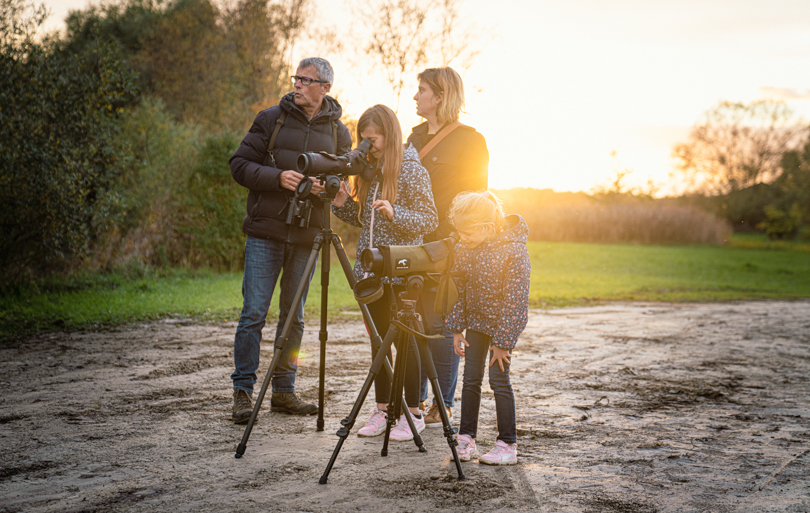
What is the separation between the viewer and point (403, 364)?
3.31 meters

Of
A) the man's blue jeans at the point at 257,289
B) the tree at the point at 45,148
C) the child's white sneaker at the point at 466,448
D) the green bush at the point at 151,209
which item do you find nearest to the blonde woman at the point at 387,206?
the child's white sneaker at the point at 466,448

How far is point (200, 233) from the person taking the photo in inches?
580

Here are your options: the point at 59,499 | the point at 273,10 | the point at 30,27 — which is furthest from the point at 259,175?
the point at 273,10

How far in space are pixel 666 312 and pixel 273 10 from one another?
674 inches

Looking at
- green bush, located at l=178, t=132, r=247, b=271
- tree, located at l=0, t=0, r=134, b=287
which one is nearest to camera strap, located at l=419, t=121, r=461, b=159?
tree, located at l=0, t=0, r=134, b=287

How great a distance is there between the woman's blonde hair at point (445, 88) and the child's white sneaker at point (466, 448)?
6.72ft

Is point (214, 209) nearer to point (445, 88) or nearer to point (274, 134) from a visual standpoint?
point (274, 134)

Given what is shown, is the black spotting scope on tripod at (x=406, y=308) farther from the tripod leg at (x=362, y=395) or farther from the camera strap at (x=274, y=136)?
the camera strap at (x=274, y=136)

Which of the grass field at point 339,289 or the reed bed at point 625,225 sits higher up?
the reed bed at point 625,225

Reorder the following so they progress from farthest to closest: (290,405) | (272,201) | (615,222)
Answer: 1. (615,222)
2. (290,405)
3. (272,201)

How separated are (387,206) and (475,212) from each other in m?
0.50

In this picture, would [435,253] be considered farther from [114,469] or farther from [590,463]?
[114,469]

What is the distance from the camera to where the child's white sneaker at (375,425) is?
157 inches

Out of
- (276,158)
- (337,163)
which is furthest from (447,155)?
(276,158)
